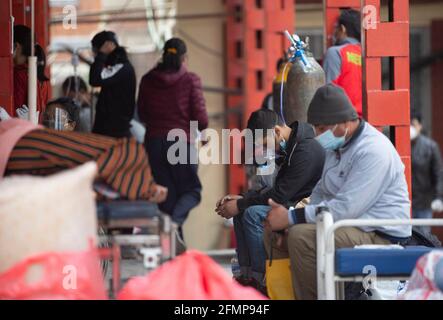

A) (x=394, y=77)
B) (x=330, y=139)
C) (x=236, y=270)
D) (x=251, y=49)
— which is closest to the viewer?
(x=330, y=139)

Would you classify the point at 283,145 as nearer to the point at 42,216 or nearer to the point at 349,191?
the point at 349,191

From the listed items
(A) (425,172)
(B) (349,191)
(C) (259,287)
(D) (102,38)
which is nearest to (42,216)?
(B) (349,191)

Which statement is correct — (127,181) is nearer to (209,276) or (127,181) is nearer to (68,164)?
(68,164)

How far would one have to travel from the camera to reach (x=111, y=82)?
32.3 feet

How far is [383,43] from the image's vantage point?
7.98m

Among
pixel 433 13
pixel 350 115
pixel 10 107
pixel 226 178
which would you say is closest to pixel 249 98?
pixel 226 178

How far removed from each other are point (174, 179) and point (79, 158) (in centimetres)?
515

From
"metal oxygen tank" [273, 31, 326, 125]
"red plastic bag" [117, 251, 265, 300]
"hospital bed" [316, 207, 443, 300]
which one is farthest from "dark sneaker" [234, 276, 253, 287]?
"red plastic bag" [117, 251, 265, 300]

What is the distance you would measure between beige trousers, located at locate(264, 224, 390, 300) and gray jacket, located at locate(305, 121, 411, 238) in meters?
0.07

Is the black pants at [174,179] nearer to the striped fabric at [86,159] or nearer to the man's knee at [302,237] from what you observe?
the man's knee at [302,237]

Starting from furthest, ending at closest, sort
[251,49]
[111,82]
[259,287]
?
[251,49]
[111,82]
[259,287]

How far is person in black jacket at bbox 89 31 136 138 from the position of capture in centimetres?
984

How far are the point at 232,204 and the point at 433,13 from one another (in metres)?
12.1

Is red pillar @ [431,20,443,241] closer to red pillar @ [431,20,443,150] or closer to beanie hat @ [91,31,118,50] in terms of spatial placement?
red pillar @ [431,20,443,150]
